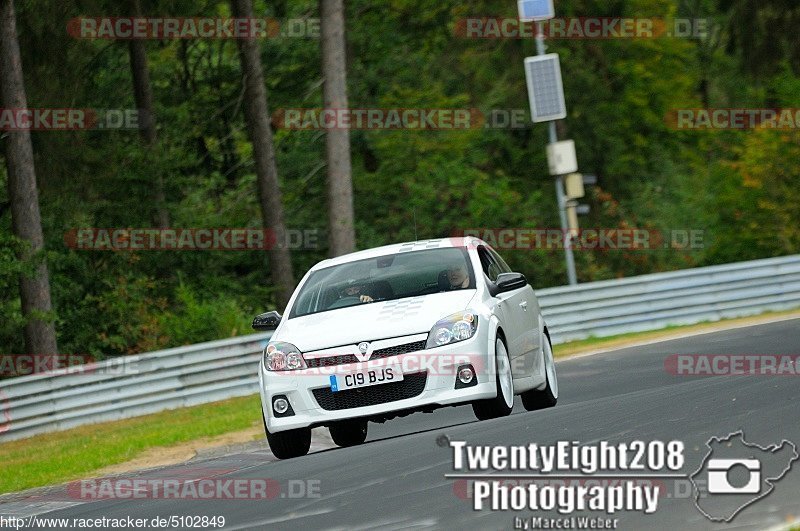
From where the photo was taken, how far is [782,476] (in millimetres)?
9523

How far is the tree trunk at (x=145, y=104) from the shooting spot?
3788cm

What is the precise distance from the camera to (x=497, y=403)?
12867 millimetres

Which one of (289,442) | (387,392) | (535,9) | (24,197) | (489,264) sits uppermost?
(535,9)

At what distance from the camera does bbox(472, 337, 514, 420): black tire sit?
12.8 metres

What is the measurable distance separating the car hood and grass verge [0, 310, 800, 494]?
382cm

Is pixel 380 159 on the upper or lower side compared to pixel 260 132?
lower

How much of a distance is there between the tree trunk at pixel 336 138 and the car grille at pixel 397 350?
696 inches

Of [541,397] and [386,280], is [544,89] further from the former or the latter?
[386,280]

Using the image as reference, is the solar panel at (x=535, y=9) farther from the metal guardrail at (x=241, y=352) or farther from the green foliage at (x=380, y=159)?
the green foliage at (x=380, y=159)

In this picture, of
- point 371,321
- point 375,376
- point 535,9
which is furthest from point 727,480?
point 535,9

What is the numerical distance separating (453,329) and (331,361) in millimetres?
1010

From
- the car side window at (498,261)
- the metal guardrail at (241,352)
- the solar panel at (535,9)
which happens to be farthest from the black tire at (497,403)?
the solar panel at (535,9)

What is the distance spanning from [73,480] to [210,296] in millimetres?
22262

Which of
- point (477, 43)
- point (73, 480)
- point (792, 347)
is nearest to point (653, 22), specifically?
point (477, 43)
